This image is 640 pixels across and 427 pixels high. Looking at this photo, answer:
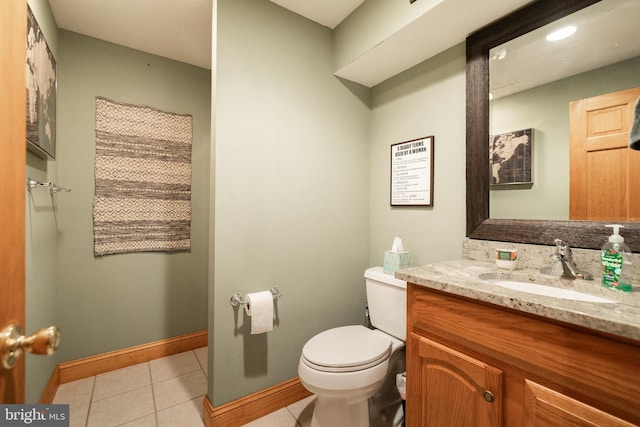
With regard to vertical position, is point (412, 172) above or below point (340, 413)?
above

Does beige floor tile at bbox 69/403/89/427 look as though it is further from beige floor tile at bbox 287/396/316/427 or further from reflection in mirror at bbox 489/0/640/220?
reflection in mirror at bbox 489/0/640/220

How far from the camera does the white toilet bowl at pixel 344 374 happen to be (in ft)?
3.95

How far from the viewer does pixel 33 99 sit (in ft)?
4.17

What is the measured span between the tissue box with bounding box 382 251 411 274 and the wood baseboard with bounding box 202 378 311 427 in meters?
0.93

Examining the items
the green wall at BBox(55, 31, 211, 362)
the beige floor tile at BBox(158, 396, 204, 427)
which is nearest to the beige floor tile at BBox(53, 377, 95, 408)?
the green wall at BBox(55, 31, 211, 362)

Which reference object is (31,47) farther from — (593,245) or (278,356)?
(593,245)

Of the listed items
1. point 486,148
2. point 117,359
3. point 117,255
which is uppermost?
point 486,148

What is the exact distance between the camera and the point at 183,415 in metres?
1.55

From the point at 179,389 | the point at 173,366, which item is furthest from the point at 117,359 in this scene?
the point at 179,389

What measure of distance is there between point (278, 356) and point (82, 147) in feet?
6.53

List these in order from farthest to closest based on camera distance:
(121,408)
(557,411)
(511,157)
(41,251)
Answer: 1. (121,408)
2. (41,251)
3. (511,157)
4. (557,411)

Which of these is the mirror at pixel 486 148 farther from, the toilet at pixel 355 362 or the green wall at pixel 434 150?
the toilet at pixel 355 362

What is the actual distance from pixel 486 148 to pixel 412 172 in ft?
1.47

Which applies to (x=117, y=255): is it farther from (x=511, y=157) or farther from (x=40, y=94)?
(x=511, y=157)
